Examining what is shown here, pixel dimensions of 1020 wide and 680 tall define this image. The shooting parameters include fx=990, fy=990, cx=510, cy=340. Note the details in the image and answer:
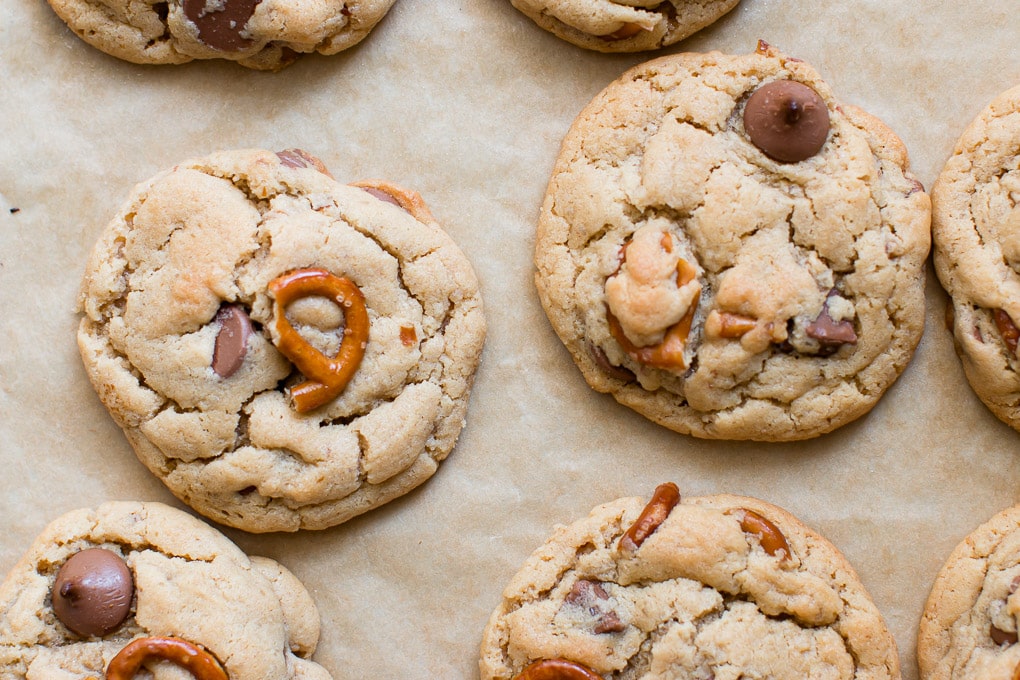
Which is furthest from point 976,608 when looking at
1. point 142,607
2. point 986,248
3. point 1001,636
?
point 142,607

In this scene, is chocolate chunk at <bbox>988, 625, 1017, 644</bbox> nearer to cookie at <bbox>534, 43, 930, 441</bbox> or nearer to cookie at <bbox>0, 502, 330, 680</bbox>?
cookie at <bbox>534, 43, 930, 441</bbox>

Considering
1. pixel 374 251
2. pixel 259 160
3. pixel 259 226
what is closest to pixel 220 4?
pixel 259 160

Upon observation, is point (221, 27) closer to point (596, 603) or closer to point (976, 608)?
point (596, 603)

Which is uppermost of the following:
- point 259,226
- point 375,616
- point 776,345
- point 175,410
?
point 259,226

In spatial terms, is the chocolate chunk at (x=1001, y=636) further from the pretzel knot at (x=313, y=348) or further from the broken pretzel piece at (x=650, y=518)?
the pretzel knot at (x=313, y=348)

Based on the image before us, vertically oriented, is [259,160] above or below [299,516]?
above

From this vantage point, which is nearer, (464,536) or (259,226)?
(259,226)

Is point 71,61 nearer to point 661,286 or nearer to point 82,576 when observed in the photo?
point 82,576
